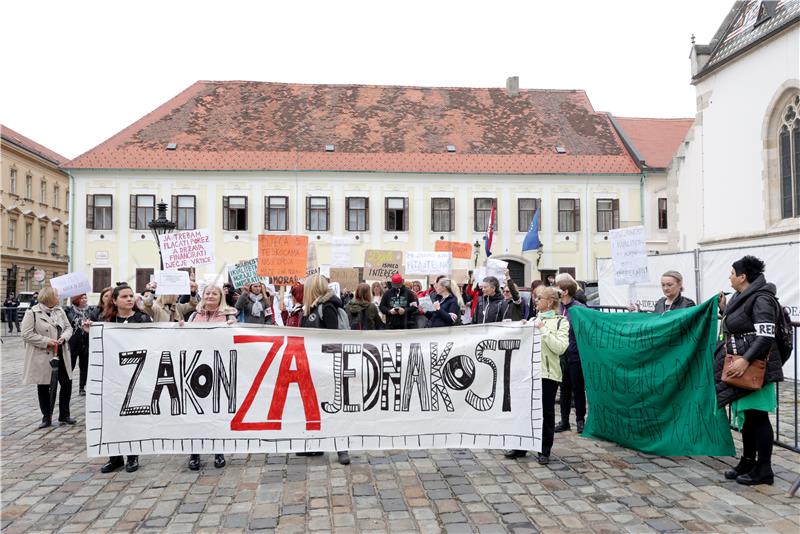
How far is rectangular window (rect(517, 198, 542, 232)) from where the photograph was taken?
3494 centimetres

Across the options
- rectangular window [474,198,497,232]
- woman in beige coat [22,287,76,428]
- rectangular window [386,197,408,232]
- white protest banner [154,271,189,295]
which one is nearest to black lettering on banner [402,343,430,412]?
woman in beige coat [22,287,76,428]

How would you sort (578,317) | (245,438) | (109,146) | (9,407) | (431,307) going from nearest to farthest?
(245,438)
(578,317)
(9,407)
(431,307)
(109,146)

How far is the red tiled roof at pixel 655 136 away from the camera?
119ft

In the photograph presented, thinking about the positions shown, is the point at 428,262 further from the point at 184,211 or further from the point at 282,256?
the point at 184,211

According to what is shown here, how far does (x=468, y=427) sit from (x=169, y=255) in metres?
8.04

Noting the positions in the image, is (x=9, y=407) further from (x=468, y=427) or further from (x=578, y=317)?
(x=578, y=317)

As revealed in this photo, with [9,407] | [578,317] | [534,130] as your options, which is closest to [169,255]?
[9,407]

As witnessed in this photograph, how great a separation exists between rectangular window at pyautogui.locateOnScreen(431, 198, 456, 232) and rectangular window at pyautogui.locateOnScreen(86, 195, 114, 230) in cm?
1685

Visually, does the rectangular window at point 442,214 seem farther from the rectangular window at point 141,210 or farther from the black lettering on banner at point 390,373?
the black lettering on banner at point 390,373

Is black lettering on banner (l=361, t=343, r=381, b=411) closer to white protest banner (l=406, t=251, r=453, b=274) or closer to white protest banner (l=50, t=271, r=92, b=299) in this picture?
white protest banner (l=50, t=271, r=92, b=299)

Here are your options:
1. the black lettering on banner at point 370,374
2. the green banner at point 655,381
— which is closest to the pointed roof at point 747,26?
the green banner at point 655,381

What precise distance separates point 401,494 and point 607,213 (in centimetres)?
3252

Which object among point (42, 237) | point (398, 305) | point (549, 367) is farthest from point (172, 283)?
point (42, 237)

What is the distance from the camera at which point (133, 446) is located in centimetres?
578
